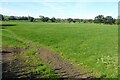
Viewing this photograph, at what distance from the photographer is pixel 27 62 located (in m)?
18.5

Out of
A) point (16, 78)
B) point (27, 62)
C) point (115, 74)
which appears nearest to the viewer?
point (16, 78)

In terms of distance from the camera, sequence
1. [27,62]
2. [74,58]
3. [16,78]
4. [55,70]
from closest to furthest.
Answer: [16,78]
[55,70]
[27,62]
[74,58]

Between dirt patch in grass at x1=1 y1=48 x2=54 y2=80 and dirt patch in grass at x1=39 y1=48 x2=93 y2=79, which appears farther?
dirt patch in grass at x1=39 y1=48 x2=93 y2=79

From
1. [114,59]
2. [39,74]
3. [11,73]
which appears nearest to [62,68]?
[39,74]

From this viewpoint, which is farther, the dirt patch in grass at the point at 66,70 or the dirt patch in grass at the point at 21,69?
the dirt patch in grass at the point at 66,70

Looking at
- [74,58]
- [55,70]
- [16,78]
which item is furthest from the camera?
[74,58]

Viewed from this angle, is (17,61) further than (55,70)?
Yes

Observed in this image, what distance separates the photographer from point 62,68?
1641 centimetres

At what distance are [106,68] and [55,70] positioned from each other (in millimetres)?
3159

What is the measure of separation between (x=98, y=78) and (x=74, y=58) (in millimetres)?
6633

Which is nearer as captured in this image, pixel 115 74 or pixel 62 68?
pixel 115 74

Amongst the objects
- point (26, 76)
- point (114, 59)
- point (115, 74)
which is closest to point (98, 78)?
point (115, 74)

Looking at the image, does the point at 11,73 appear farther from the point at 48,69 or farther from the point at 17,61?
the point at 17,61

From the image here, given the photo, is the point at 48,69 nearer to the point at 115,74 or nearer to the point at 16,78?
the point at 16,78
